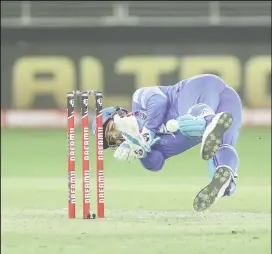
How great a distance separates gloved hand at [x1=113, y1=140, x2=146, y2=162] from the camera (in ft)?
15.7

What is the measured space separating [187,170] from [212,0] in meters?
7.56

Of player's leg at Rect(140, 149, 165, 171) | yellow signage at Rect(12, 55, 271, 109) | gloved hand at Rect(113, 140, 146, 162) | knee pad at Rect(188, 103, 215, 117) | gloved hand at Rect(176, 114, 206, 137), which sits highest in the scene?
yellow signage at Rect(12, 55, 271, 109)

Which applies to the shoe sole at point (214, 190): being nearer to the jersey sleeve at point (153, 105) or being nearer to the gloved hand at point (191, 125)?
the gloved hand at point (191, 125)

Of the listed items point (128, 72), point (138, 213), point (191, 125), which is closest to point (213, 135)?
point (191, 125)

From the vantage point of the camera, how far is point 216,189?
476 cm

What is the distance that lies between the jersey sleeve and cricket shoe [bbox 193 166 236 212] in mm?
404

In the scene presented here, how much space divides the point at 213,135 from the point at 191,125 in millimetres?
129

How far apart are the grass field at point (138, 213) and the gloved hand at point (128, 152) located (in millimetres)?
362

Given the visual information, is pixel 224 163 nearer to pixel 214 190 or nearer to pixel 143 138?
pixel 214 190

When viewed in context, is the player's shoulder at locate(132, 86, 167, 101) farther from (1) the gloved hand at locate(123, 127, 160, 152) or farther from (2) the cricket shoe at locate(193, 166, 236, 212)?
(2) the cricket shoe at locate(193, 166, 236, 212)

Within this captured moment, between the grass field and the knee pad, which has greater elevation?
the knee pad

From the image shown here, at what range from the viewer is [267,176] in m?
7.99

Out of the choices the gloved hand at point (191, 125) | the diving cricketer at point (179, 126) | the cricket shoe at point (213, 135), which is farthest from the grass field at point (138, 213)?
the gloved hand at point (191, 125)

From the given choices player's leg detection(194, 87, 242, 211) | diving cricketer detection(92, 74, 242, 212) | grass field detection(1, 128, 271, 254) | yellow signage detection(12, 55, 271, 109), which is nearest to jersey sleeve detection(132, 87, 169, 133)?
diving cricketer detection(92, 74, 242, 212)
